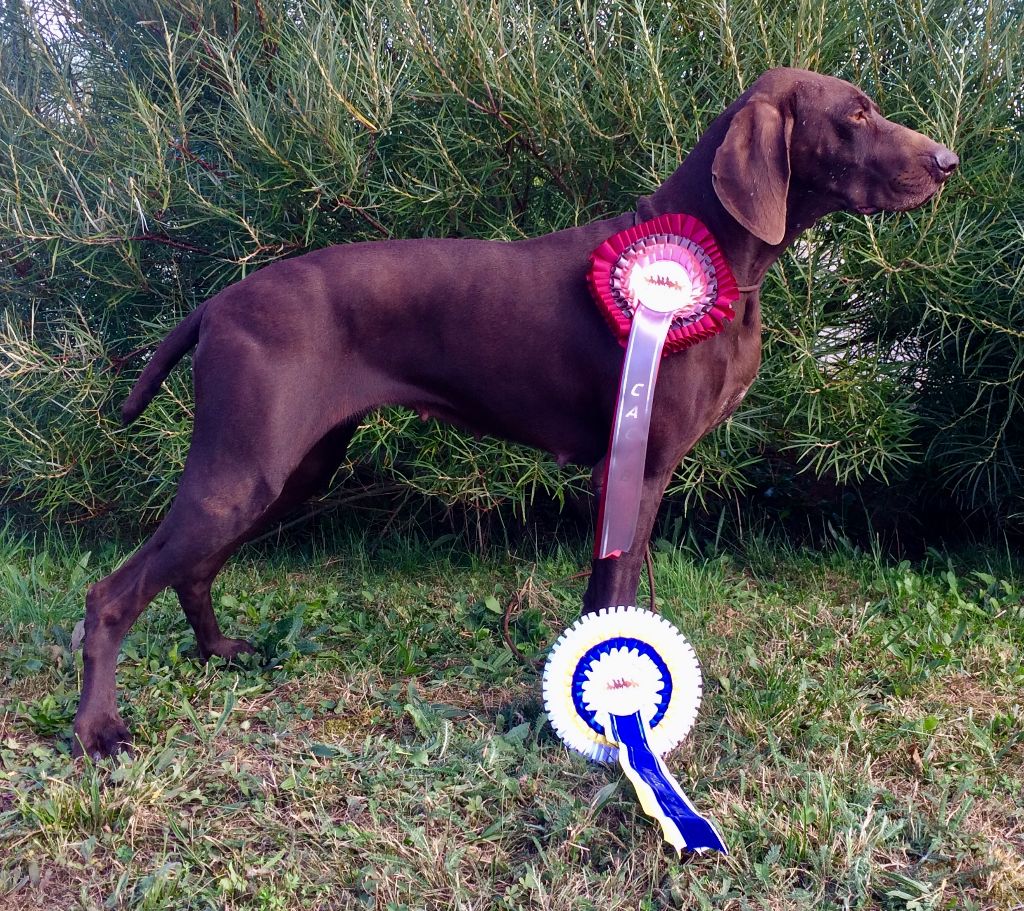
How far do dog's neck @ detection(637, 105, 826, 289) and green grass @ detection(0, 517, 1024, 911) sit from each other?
1.11 m

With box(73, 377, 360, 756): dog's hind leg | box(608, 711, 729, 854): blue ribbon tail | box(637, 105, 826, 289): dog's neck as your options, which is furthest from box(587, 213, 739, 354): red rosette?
box(608, 711, 729, 854): blue ribbon tail

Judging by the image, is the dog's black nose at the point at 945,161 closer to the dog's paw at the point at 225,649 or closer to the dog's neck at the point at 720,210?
the dog's neck at the point at 720,210

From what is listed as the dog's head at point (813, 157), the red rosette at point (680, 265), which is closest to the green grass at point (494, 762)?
the red rosette at point (680, 265)

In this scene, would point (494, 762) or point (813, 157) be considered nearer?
point (494, 762)

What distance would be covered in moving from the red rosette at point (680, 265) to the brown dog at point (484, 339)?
5 cm

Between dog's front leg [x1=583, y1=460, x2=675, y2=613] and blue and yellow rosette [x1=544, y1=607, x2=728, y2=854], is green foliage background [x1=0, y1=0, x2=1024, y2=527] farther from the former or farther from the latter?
blue and yellow rosette [x1=544, y1=607, x2=728, y2=854]

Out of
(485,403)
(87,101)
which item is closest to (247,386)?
(485,403)

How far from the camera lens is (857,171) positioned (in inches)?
94.5

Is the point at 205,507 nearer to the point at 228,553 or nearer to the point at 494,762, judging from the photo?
the point at 228,553

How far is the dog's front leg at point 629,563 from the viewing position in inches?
98.0

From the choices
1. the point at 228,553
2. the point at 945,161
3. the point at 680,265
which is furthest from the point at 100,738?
→ the point at 945,161

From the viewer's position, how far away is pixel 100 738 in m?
2.36

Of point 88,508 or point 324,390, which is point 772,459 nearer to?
point 324,390

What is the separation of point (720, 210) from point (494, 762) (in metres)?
1.48
